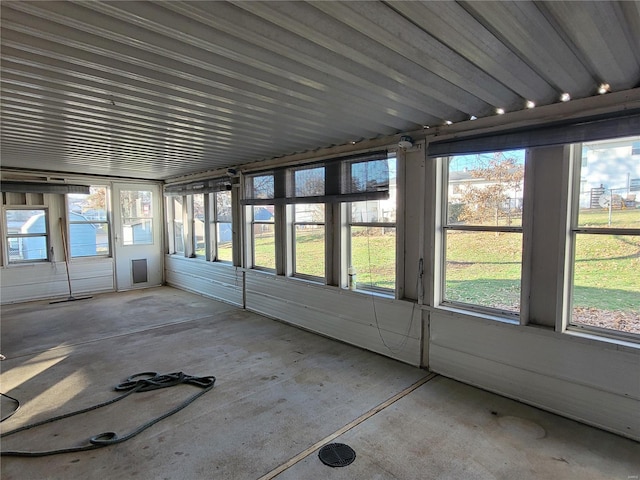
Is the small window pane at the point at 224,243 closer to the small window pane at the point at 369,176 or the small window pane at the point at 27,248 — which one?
the small window pane at the point at 369,176

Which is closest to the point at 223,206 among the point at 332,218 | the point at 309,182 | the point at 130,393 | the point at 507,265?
the point at 309,182

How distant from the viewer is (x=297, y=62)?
7.06ft

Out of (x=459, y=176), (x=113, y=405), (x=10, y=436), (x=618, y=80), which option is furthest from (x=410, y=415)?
(x=10, y=436)

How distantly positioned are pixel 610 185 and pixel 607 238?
1.32 ft

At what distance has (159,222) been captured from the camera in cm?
859

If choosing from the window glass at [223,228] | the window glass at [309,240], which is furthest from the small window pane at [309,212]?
the window glass at [223,228]

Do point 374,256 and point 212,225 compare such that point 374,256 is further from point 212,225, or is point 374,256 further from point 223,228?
point 212,225

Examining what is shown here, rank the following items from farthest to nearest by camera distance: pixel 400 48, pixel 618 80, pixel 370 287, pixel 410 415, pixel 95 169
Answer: pixel 95 169 → pixel 370 287 → pixel 410 415 → pixel 618 80 → pixel 400 48

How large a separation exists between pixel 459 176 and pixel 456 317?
1.39 meters

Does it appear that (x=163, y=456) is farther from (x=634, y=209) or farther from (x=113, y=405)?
(x=634, y=209)

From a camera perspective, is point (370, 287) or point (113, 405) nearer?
point (113, 405)

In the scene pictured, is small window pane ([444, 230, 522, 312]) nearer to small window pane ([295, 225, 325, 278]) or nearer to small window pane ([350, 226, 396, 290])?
small window pane ([350, 226, 396, 290])

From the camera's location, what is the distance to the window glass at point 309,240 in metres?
5.00

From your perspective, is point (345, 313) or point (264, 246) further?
point (264, 246)
